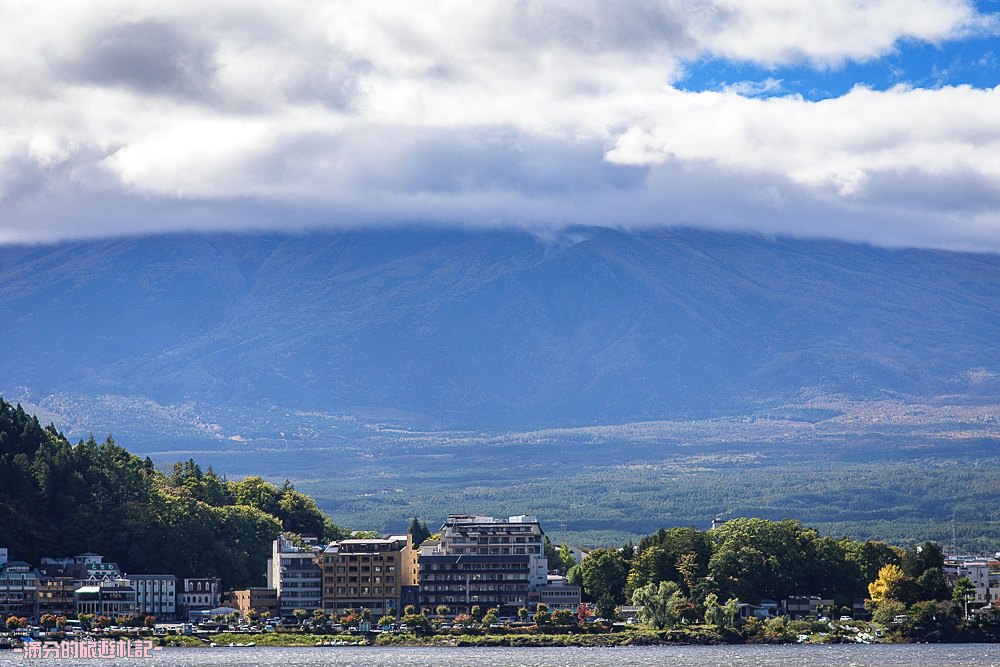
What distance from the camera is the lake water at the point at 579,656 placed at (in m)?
94.4

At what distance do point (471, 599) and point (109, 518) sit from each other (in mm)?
22873

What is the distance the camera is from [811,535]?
4806 inches

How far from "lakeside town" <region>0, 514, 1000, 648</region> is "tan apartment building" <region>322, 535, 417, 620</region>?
0.26ft

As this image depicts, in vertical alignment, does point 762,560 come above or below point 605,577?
above

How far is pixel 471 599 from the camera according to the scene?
118625 millimetres

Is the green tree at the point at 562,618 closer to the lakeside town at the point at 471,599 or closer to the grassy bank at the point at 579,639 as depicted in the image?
the lakeside town at the point at 471,599

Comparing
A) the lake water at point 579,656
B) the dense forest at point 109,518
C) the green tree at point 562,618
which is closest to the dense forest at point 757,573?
the green tree at point 562,618

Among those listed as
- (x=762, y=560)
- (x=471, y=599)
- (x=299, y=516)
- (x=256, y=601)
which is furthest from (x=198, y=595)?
(x=762, y=560)

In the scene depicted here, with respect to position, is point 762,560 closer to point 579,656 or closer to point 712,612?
point 712,612

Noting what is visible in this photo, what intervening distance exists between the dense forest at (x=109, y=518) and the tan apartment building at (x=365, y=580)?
825 centimetres

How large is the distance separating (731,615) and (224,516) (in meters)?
35.8

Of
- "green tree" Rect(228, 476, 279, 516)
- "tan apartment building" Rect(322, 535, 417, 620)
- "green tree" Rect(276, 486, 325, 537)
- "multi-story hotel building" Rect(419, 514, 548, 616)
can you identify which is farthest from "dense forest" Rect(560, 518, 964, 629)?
"green tree" Rect(228, 476, 279, 516)

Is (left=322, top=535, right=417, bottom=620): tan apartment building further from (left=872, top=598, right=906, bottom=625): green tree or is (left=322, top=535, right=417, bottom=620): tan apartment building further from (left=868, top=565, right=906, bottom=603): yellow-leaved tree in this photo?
(left=872, top=598, right=906, bottom=625): green tree

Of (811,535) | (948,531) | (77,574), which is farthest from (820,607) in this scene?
(948,531)
